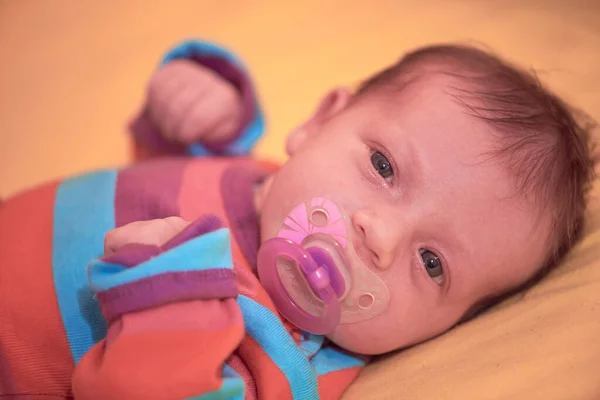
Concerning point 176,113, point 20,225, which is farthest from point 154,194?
point 176,113

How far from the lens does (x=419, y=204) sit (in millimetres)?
783

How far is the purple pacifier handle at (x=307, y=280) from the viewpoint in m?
0.74

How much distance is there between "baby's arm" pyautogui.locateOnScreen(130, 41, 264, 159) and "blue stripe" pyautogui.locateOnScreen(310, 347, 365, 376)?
0.53 m

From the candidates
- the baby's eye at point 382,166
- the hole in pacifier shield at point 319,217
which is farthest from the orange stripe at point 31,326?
the baby's eye at point 382,166

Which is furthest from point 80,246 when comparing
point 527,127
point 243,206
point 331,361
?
point 527,127

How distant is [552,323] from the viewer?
753 mm

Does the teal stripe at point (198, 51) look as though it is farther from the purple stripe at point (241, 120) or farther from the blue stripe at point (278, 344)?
the blue stripe at point (278, 344)

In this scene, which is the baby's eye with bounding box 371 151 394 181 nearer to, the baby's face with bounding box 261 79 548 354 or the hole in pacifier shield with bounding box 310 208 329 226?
the baby's face with bounding box 261 79 548 354

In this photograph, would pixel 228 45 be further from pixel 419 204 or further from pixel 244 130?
pixel 419 204

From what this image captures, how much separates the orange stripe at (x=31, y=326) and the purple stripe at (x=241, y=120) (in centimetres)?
48

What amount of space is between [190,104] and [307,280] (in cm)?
57

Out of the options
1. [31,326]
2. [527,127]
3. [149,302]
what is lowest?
[31,326]

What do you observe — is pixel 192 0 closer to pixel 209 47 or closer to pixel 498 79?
pixel 209 47

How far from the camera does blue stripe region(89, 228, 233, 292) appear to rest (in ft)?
2.06
